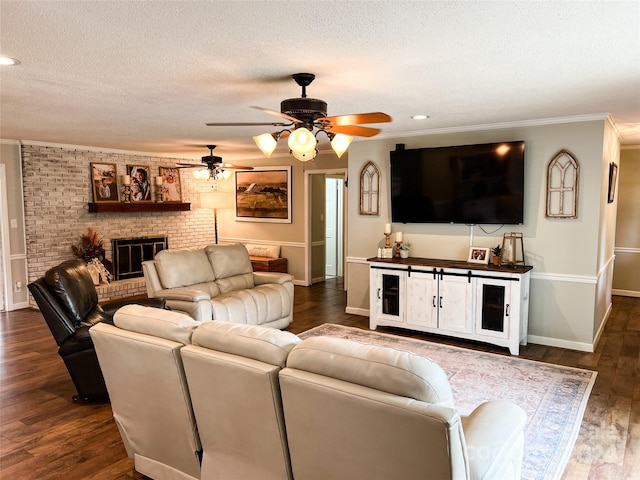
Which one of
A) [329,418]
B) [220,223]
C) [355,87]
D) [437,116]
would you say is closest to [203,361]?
[329,418]

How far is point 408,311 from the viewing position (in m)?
5.19

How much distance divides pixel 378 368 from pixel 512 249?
374cm

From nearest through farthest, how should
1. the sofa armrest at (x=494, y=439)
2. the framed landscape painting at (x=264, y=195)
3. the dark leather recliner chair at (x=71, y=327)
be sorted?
the sofa armrest at (x=494, y=439), the dark leather recliner chair at (x=71, y=327), the framed landscape painting at (x=264, y=195)

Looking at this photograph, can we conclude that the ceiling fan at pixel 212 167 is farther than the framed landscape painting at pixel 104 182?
No

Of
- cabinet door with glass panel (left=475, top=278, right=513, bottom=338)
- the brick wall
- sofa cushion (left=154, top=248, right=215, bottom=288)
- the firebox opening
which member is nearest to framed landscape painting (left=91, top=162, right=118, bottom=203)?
the brick wall

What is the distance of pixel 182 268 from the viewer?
16.4ft

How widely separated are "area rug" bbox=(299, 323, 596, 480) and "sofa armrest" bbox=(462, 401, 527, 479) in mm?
885

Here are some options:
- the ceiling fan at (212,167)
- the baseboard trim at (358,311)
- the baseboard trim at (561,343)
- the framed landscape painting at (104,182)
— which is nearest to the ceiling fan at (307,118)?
the baseboard trim at (561,343)

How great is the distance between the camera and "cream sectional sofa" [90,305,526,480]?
1.48 m

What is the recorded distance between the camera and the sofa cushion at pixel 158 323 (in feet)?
7.14

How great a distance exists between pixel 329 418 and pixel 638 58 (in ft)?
8.60

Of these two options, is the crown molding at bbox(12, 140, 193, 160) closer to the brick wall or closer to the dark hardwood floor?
the brick wall

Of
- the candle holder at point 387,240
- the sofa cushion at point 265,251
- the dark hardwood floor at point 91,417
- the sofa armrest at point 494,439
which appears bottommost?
the dark hardwood floor at point 91,417

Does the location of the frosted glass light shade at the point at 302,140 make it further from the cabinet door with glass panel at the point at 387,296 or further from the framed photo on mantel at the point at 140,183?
the framed photo on mantel at the point at 140,183
